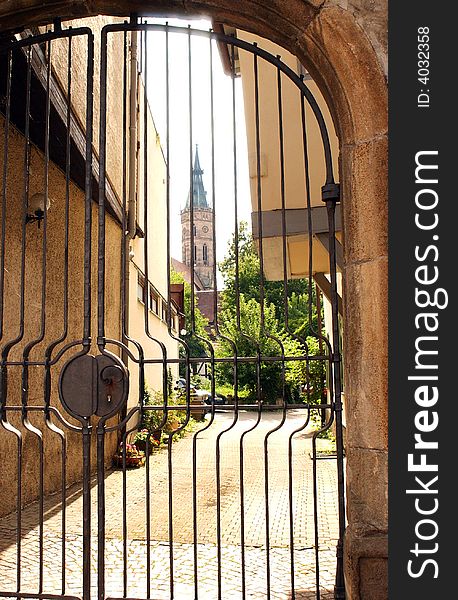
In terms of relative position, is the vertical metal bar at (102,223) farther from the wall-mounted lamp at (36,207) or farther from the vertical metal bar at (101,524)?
the wall-mounted lamp at (36,207)

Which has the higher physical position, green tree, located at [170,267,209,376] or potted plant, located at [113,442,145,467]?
green tree, located at [170,267,209,376]

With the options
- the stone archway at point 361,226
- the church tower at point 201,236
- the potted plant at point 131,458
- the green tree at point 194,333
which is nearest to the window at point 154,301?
the green tree at point 194,333

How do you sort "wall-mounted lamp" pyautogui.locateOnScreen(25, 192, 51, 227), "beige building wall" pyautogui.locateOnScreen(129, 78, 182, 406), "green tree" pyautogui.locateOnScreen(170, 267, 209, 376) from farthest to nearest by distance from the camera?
"beige building wall" pyautogui.locateOnScreen(129, 78, 182, 406), "wall-mounted lamp" pyautogui.locateOnScreen(25, 192, 51, 227), "green tree" pyautogui.locateOnScreen(170, 267, 209, 376)

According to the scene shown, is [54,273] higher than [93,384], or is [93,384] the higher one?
[54,273]

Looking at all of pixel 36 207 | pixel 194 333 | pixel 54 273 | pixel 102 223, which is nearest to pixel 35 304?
pixel 54 273

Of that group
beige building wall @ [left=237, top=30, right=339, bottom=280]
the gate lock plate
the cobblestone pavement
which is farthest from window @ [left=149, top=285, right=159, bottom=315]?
the gate lock plate

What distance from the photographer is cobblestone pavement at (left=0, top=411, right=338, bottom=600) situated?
395cm

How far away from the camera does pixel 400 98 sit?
2588 mm

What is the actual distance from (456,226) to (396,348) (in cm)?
53

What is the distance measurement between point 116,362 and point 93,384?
0.16 metres

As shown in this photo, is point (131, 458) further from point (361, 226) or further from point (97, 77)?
point (361, 226)

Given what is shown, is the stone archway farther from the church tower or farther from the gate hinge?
the church tower

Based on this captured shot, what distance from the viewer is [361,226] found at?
2.73 metres

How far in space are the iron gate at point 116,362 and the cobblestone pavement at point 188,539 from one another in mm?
26
